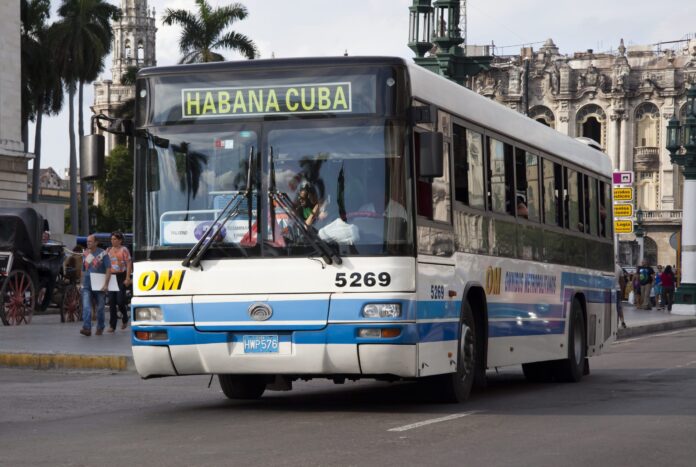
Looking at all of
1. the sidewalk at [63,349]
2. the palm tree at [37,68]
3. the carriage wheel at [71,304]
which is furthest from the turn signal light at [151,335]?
the palm tree at [37,68]

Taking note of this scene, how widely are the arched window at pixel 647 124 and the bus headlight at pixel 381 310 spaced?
111 metres

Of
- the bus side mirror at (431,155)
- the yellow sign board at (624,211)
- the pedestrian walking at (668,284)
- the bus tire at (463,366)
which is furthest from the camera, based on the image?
the pedestrian walking at (668,284)

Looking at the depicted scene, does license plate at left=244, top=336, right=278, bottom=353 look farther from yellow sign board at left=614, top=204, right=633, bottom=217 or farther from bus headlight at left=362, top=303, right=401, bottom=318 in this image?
yellow sign board at left=614, top=204, right=633, bottom=217

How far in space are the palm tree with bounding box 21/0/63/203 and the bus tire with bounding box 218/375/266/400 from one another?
58355mm

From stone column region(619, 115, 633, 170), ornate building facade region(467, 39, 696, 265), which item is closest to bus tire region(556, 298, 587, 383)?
ornate building facade region(467, 39, 696, 265)

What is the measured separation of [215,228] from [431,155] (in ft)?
5.86

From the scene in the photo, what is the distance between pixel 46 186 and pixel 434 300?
189 metres

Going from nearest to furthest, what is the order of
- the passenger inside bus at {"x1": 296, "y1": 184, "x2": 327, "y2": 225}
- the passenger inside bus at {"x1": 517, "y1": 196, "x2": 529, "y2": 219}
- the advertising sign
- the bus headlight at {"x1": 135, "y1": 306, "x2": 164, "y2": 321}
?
the passenger inside bus at {"x1": 296, "y1": 184, "x2": 327, "y2": 225} → the bus headlight at {"x1": 135, "y1": 306, "x2": 164, "y2": 321} → the passenger inside bus at {"x1": 517, "y1": 196, "x2": 529, "y2": 219} → the advertising sign

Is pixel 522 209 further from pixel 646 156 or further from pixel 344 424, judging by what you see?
pixel 646 156

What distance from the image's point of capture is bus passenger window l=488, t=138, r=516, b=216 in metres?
13.8

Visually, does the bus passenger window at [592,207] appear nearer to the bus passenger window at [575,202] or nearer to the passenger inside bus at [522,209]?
the bus passenger window at [575,202]

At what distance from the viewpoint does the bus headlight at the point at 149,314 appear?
11625 mm

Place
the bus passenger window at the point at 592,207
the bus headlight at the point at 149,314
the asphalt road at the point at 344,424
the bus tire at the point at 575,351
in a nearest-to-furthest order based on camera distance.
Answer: the asphalt road at the point at 344,424 → the bus headlight at the point at 149,314 → the bus tire at the point at 575,351 → the bus passenger window at the point at 592,207

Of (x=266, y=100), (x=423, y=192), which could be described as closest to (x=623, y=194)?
(x=423, y=192)
